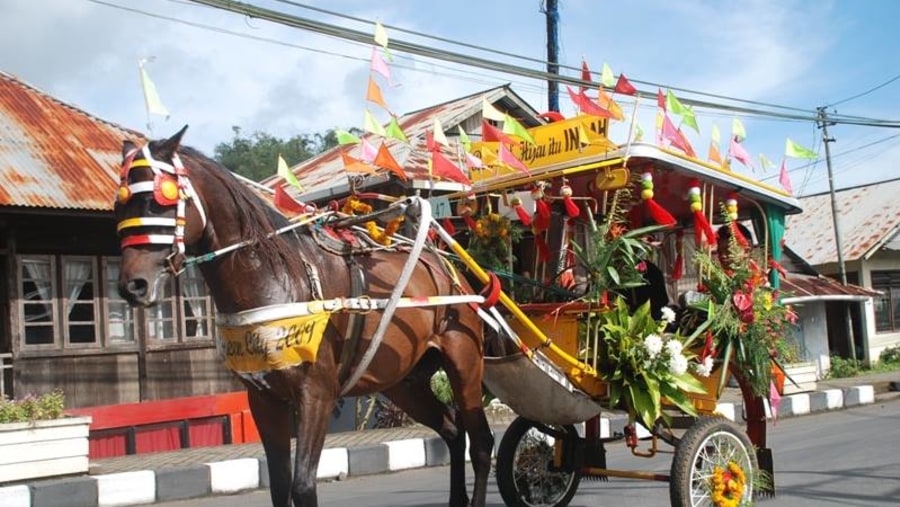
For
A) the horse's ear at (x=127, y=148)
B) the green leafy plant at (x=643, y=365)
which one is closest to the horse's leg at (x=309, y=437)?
the horse's ear at (x=127, y=148)

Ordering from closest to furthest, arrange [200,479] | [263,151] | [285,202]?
[285,202], [200,479], [263,151]

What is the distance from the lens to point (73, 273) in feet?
35.8

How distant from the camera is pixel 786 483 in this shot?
707 cm

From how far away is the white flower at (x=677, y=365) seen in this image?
505cm

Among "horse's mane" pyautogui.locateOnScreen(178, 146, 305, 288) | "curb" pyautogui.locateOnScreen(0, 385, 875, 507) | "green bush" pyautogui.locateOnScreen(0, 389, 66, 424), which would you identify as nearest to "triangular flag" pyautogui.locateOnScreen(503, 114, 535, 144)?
"horse's mane" pyautogui.locateOnScreen(178, 146, 305, 288)

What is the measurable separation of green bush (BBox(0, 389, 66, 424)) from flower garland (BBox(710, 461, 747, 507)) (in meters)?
6.25

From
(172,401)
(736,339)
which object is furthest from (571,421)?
(172,401)

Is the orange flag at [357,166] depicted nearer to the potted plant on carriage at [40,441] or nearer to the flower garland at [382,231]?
the flower garland at [382,231]

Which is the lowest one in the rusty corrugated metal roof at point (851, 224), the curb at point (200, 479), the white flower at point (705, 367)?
the curb at point (200, 479)

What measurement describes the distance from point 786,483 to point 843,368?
14.9 metres

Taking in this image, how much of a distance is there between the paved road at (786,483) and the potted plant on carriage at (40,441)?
129 centimetres

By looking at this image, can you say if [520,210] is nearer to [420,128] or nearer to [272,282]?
[272,282]

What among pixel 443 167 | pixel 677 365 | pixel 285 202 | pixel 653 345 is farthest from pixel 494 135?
pixel 677 365

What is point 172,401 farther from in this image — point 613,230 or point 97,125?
point 613,230
